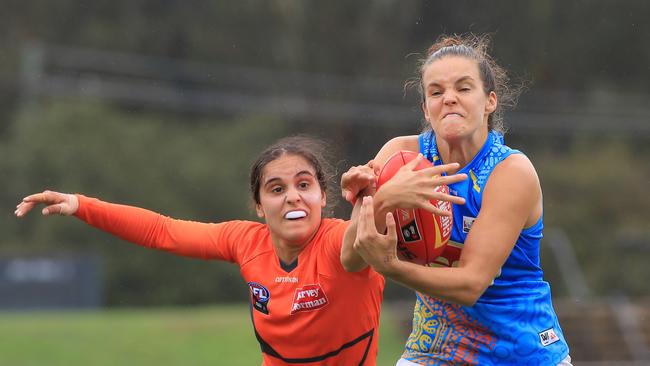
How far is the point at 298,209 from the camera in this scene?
510 cm

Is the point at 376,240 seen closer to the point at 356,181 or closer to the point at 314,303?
the point at 356,181

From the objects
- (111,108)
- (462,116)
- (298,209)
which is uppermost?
(111,108)

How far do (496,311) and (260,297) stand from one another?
3.92 ft

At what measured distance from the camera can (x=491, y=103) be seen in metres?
4.71

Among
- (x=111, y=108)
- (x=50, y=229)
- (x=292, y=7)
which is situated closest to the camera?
(x=50, y=229)

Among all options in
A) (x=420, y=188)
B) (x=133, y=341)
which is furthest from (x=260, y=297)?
(x=133, y=341)

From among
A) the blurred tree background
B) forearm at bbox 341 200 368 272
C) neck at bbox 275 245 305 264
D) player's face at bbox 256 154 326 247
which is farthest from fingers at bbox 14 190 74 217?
the blurred tree background

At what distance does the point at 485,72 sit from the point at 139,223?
1969 millimetres

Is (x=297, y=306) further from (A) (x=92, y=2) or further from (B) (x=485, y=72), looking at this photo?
(A) (x=92, y=2)

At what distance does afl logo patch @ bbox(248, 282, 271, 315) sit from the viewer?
17.1 ft

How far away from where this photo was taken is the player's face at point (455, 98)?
4.51 meters

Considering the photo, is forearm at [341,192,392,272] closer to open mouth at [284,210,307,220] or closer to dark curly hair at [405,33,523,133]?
open mouth at [284,210,307,220]

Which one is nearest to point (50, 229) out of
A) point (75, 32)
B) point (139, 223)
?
point (75, 32)

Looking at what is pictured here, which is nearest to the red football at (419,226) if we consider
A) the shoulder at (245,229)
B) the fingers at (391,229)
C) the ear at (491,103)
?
the fingers at (391,229)
